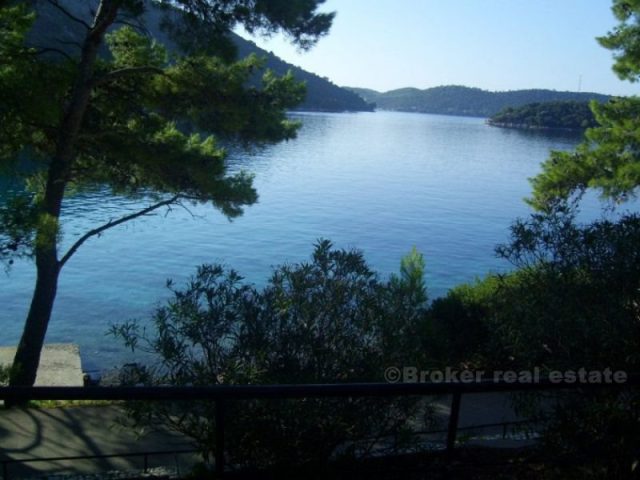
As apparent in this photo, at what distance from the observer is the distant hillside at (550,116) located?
110m

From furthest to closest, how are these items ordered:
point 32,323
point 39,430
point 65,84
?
point 32,323
point 65,84
point 39,430

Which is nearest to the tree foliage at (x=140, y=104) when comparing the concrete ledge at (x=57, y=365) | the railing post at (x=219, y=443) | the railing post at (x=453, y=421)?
the concrete ledge at (x=57, y=365)

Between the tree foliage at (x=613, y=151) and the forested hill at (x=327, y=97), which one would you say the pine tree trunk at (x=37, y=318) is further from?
the forested hill at (x=327, y=97)

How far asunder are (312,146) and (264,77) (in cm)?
7298

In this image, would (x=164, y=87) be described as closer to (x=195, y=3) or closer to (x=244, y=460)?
(x=195, y=3)

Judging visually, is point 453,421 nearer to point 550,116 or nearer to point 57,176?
point 57,176

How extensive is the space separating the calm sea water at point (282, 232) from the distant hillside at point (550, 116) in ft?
153

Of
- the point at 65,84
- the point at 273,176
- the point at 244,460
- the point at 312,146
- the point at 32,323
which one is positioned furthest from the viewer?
the point at 312,146

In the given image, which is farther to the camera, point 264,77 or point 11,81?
point 264,77

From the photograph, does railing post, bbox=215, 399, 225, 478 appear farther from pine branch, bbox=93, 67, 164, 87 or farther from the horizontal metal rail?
pine branch, bbox=93, 67, 164, 87

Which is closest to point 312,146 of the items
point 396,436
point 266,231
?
point 266,231

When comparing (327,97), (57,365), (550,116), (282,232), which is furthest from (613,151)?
(327,97)

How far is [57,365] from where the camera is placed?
48.6 feet

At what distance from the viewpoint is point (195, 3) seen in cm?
961
